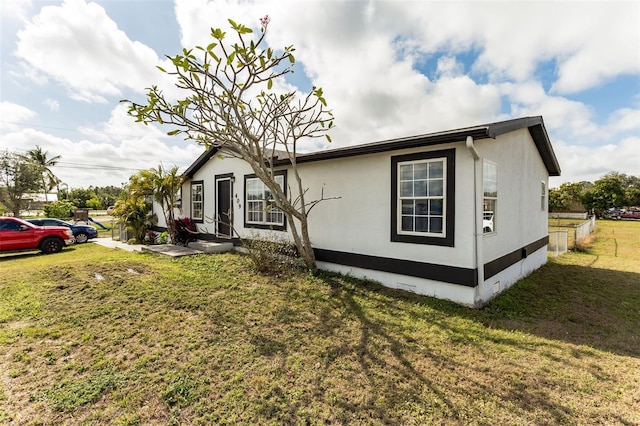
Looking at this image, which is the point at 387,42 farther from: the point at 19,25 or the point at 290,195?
the point at 19,25

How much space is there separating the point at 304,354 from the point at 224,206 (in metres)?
8.46

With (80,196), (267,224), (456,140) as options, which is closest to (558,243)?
(456,140)

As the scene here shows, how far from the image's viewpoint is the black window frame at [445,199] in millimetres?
5527

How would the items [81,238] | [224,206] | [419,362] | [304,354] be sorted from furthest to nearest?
[81,238] < [224,206] < [304,354] < [419,362]

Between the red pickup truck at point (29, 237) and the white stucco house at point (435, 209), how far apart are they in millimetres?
9715

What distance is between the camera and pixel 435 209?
19.2 ft

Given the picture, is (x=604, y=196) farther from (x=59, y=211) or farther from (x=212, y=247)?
(x=59, y=211)

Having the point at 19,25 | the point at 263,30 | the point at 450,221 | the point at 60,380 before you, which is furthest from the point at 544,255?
the point at 19,25

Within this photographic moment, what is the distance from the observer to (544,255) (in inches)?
393

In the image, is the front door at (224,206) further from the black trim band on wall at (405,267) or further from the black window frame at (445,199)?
the black window frame at (445,199)

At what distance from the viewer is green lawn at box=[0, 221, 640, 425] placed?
272 cm

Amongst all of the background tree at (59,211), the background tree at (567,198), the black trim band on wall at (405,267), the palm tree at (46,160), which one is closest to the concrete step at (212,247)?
the black trim band on wall at (405,267)

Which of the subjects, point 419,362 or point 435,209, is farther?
point 435,209

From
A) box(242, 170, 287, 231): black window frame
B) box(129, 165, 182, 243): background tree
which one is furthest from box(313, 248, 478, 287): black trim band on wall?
box(129, 165, 182, 243): background tree
